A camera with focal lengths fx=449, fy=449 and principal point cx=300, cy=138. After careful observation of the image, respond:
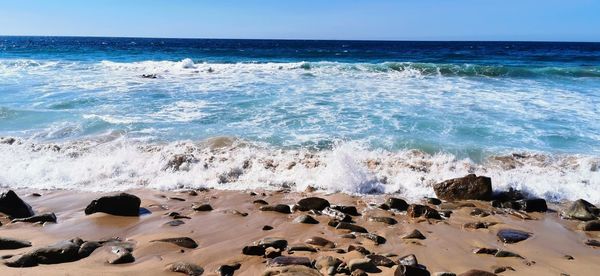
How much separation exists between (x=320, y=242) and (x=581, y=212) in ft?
11.3

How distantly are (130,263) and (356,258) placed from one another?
202 cm

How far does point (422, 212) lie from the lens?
18.2ft

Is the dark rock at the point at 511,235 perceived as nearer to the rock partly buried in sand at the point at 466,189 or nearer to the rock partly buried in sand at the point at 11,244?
the rock partly buried in sand at the point at 466,189

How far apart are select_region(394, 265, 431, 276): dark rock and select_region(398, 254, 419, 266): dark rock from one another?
0.19 m

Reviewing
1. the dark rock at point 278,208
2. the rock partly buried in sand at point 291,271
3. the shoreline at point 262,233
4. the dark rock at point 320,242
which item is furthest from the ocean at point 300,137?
the rock partly buried in sand at point 291,271

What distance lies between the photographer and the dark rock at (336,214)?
208 inches

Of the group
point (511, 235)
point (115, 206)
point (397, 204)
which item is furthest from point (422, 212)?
point (115, 206)

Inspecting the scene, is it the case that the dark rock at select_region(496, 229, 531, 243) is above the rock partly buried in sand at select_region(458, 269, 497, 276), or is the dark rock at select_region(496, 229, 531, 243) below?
below

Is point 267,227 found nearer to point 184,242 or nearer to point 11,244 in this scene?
point 184,242

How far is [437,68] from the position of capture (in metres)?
23.5

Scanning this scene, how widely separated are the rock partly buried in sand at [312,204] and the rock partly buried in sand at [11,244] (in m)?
2.97

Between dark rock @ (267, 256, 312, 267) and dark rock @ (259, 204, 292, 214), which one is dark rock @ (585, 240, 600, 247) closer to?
dark rock @ (267, 256, 312, 267)

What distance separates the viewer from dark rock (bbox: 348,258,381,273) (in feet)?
12.5

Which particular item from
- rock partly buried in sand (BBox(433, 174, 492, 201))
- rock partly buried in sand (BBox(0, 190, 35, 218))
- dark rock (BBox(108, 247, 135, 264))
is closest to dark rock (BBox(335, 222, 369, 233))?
rock partly buried in sand (BBox(433, 174, 492, 201))
